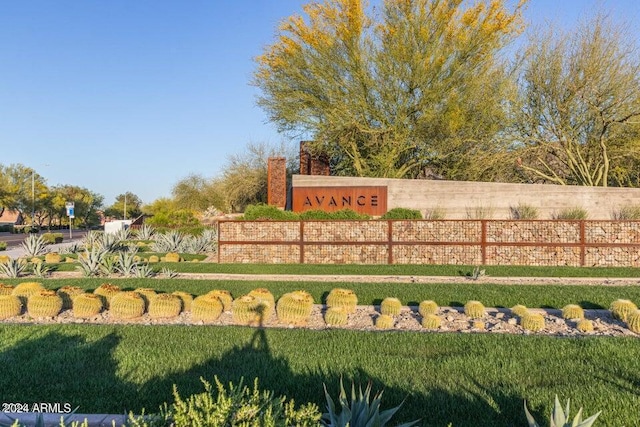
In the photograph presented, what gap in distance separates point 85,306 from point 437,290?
7.30m

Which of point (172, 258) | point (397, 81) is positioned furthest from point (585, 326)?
point (397, 81)

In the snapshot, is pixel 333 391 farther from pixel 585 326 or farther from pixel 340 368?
pixel 585 326

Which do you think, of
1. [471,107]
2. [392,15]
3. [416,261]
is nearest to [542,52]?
[471,107]

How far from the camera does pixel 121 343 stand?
6055 mm

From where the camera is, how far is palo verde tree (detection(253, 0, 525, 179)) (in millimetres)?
23000

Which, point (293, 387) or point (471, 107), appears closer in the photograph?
point (293, 387)

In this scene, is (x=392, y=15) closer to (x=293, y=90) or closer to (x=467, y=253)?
(x=293, y=90)

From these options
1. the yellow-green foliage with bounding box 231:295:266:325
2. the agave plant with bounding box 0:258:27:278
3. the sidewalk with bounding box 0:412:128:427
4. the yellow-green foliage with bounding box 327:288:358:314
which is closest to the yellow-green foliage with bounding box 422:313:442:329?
the yellow-green foliage with bounding box 327:288:358:314

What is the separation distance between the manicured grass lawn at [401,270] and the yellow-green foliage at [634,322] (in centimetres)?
605

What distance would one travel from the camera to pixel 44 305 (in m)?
7.93

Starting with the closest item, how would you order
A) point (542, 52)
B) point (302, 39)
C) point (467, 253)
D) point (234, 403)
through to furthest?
point (234, 403)
point (467, 253)
point (542, 52)
point (302, 39)

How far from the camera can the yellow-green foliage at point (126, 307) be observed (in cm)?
780

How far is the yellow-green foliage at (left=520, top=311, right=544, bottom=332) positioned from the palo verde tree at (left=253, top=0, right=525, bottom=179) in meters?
17.4

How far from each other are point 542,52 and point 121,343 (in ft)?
78.3
